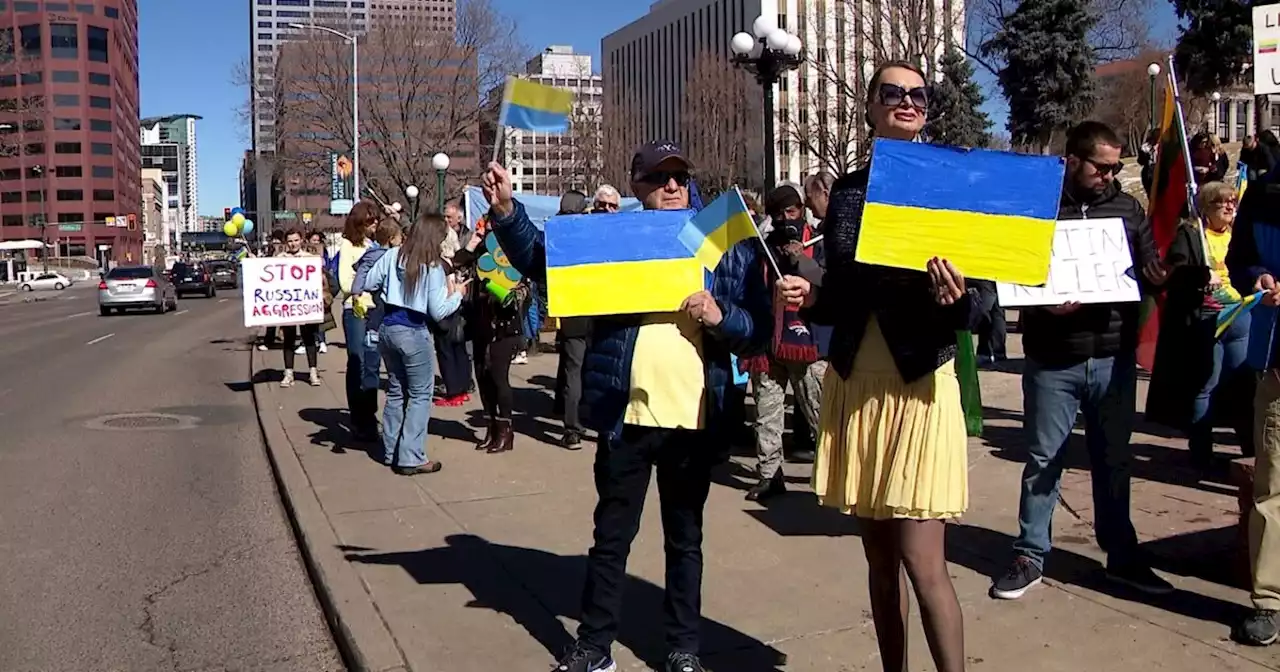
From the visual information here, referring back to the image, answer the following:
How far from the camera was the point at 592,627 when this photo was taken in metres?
3.86

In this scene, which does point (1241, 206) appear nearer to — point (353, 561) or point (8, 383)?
point (353, 561)

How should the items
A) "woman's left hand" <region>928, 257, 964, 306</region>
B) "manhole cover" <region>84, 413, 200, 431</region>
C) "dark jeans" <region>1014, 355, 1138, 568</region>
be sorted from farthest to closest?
"manhole cover" <region>84, 413, 200, 431</region> < "dark jeans" <region>1014, 355, 1138, 568</region> < "woman's left hand" <region>928, 257, 964, 306</region>

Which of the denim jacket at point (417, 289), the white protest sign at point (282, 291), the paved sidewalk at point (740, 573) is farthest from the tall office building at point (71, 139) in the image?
the paved sidewalk at point (740, 573)

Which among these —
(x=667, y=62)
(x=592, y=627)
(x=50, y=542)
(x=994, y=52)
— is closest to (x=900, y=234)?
(x=592, y=627)

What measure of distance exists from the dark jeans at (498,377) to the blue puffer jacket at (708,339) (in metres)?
4.56

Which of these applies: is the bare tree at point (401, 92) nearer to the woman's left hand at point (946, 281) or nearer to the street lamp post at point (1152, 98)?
the street lamp post at point (1152, 98)

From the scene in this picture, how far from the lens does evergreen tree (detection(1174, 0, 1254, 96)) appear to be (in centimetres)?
3903

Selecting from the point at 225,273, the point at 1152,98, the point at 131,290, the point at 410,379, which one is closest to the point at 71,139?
the point at 225,273

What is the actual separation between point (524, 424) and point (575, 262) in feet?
19.9

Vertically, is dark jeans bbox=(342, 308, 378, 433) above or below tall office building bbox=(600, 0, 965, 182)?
below

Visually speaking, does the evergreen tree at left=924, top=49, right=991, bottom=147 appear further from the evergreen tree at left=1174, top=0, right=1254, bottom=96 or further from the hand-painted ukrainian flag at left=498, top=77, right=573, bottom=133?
the hand-painted ukrainian flag at left=498, top=77, right=573, bottom=133

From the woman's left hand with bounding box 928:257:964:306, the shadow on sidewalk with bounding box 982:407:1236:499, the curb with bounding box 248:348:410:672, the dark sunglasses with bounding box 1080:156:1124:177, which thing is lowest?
the curb with bounding box 248:348:410:672

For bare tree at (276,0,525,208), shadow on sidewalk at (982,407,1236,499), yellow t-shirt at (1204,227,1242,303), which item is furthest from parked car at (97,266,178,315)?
yellow t-shirt at (1204,227,1242,303)

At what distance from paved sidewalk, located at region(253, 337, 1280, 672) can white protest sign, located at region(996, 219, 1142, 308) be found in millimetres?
1286
